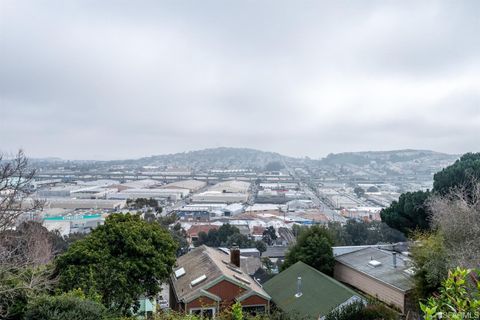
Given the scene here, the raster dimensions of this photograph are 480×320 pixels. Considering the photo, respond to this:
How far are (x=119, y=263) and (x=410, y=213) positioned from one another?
14701 mm

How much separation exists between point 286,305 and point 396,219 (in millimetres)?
9696

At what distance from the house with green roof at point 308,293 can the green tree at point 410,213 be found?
633 cm

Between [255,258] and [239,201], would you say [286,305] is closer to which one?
[255,258]

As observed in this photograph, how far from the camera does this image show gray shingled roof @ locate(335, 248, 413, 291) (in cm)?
1444

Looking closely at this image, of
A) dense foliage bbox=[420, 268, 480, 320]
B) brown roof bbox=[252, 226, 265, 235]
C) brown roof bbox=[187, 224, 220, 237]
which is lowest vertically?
brown roof bbox=[252, 226, 265, 235]

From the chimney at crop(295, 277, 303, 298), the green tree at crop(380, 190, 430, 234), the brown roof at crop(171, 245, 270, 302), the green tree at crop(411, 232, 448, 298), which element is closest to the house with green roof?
the chimney at crop(295, 277, 303, 298)

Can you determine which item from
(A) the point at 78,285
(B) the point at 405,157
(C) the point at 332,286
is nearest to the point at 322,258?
(C) the point at 332,286

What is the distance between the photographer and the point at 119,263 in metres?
12.2

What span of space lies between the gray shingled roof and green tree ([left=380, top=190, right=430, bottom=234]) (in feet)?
7.24

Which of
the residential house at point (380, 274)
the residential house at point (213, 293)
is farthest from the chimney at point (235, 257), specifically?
the residential house at point (380, 274)

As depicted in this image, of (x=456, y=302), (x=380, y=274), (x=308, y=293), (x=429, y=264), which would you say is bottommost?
(x=308, y=293)

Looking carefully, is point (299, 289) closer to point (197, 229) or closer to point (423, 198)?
point (423, 198)

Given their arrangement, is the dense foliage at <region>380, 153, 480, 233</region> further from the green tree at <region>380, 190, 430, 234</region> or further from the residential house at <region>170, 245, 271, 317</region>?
the residential house at <region>170, 245, 271, 317</region>

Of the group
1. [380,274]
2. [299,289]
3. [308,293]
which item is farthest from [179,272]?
[380,274]
